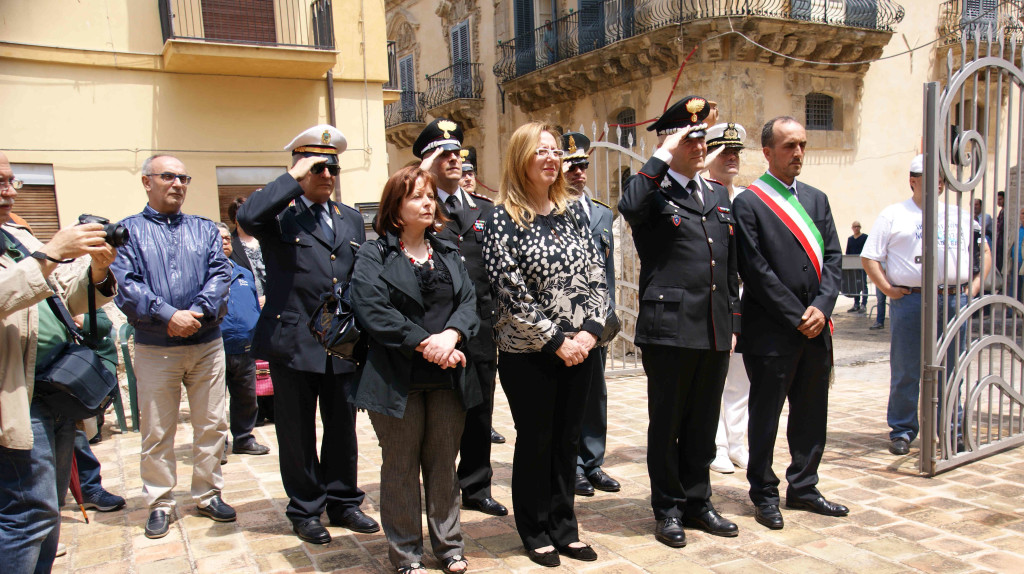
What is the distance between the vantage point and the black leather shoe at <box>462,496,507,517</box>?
14.3ft

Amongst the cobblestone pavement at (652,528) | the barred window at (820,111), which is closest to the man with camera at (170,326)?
the cobblestone pavement at (652,528)

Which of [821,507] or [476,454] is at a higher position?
[476,454]

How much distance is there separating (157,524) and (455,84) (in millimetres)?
20580

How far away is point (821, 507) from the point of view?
4195 millimetres

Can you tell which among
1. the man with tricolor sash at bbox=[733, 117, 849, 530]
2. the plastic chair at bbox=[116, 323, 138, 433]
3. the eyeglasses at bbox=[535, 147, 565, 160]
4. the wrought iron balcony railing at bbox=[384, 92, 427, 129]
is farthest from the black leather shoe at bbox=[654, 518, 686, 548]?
the wrought iron balcony railing at bbox=[384, 92, 427, 129]

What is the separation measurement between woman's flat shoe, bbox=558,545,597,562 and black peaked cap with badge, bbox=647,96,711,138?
2100 millimetres

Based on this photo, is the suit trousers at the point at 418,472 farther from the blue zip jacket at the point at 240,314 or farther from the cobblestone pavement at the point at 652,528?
the blue zip jacket at the point at 240,314

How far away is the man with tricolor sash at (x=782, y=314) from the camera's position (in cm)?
412

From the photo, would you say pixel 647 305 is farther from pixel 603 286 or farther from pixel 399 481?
pixel 399 481

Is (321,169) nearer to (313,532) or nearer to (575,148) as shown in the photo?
(575,148)

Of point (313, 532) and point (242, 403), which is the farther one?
point (242, 403)

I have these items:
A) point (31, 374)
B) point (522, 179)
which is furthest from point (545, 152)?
point (31, 374)

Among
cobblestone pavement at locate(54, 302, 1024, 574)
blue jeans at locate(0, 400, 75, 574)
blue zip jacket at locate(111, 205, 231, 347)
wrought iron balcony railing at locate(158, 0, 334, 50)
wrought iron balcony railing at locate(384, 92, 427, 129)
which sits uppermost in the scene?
wrought iron balcony railing at locate(384, 92, 427, 129)

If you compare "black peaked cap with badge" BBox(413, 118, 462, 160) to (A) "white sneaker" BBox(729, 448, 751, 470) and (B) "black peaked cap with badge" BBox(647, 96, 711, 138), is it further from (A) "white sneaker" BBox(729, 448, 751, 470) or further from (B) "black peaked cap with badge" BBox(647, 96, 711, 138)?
(A) "white sneaker" BBox(729, 448, 751, 470)
